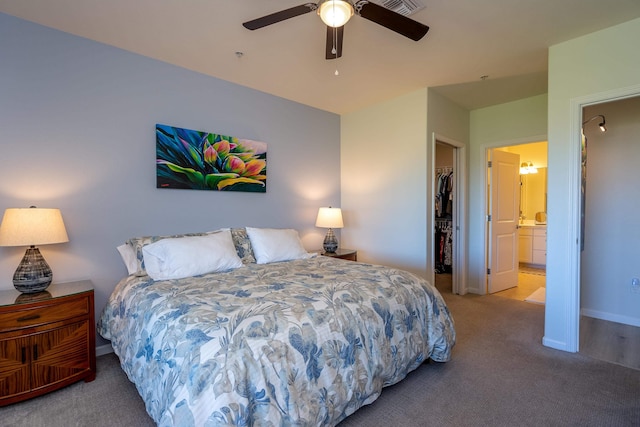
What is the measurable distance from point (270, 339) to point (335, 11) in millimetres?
1679

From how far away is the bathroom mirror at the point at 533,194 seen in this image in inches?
247

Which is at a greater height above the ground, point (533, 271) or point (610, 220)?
point (610, 220)

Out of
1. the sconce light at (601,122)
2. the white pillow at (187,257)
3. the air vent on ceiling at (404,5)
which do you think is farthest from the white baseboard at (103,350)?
the sconce light at (601,122)

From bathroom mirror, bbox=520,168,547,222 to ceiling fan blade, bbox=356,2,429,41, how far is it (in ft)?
19.3

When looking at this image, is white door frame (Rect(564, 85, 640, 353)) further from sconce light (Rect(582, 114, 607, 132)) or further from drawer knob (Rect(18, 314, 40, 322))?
drawer knob (Rect(18, 314, 40, 322))

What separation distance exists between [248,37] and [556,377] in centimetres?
336

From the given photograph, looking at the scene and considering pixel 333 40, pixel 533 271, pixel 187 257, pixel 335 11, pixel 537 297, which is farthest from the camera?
pixel 533 271

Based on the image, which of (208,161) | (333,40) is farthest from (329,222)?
(333,40)

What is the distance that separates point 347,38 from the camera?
7.94ft

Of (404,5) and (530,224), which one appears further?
(530,224)

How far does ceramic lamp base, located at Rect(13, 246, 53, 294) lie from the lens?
2031mm

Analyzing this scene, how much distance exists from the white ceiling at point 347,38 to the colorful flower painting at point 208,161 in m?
0.65

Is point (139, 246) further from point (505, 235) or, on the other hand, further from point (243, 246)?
point (505, 235)

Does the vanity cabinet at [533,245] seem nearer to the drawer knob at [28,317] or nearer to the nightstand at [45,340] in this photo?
the nightstand at [45,340]
